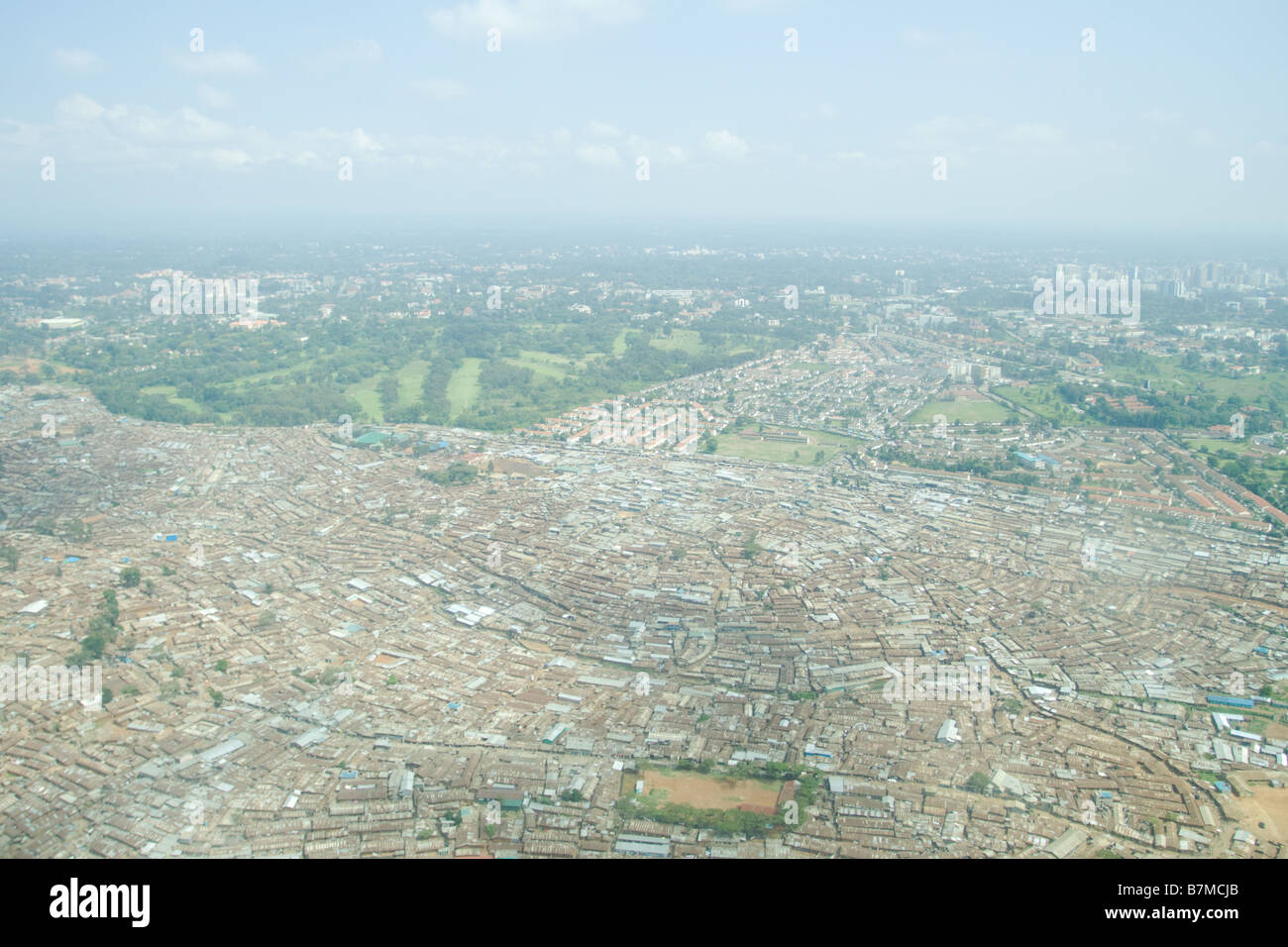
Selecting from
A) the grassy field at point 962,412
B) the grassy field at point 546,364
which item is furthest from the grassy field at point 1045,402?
the grassy field at point 546,364

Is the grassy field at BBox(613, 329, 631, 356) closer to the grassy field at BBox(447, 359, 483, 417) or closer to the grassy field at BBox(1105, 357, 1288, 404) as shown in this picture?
the grassy field at BBox(447, 359, 483, 417)

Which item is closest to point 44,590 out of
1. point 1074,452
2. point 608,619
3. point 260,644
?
point 260,644
